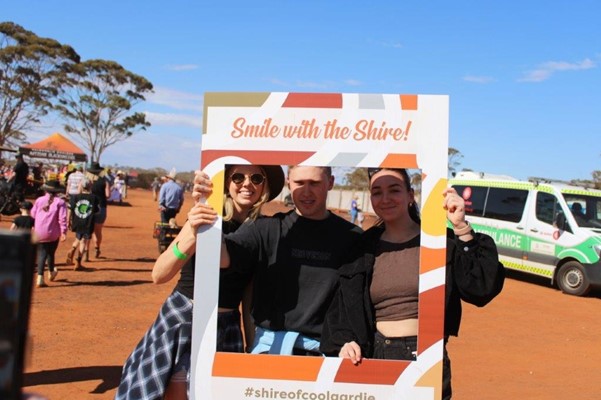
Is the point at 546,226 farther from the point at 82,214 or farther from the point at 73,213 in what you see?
the point at 73,213

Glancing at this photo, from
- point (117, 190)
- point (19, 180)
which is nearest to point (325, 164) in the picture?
point (19, 180)

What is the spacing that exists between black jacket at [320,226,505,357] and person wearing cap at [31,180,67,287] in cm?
733

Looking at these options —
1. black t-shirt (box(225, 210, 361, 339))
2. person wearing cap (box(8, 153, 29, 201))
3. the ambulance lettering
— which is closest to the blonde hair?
black t-shirt (box(225, 210, 361, 339))

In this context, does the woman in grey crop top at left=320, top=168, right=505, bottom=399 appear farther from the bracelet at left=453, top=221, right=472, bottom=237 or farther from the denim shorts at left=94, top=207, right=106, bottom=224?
the denim shorts at left=94, top=207, right=106, bottom=224

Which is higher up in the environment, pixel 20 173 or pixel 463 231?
pixel 20 173

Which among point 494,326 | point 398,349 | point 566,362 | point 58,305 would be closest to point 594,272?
point 494,326

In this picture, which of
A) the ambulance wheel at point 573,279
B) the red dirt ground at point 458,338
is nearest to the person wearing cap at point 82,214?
the red dirt ground at point 458,338

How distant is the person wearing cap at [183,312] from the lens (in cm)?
255

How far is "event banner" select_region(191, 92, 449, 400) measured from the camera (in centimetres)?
227

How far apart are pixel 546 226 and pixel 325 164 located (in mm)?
11540

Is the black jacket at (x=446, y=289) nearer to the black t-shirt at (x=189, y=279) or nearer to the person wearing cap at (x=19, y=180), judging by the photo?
the black t-shirt at (x=189, y=279)

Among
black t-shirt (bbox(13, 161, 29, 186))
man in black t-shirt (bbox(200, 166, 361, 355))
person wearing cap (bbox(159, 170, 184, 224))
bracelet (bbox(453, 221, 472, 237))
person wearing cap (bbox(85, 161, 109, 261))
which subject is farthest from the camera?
black t-shirt (bbox(13, 161, 29, 186))

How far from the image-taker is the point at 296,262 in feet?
8.41

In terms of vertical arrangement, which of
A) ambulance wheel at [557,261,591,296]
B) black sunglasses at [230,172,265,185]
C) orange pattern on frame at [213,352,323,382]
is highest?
black sunglasses at [230,172,265,185]
